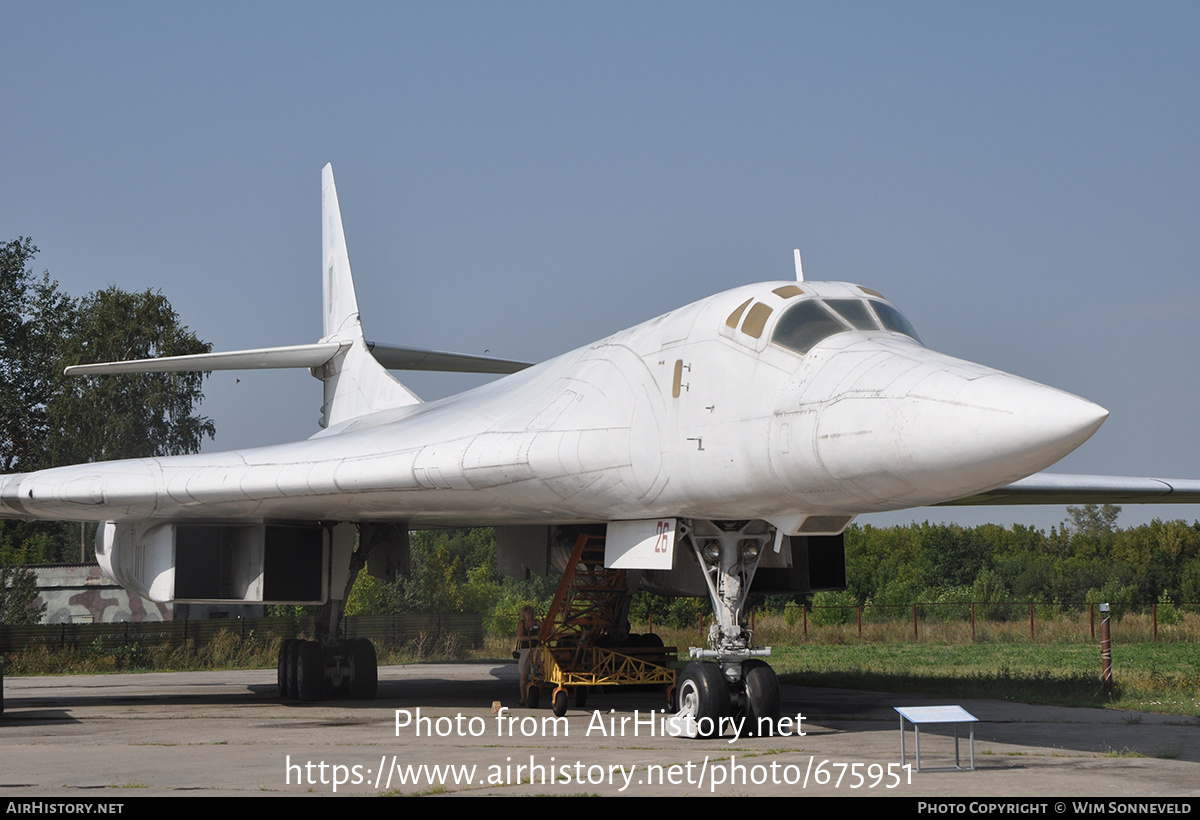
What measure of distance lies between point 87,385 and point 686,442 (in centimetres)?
3265

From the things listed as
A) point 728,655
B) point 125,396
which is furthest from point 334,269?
point 125,396

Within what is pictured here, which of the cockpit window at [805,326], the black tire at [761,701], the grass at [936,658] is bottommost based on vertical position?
the grass at [936,658]

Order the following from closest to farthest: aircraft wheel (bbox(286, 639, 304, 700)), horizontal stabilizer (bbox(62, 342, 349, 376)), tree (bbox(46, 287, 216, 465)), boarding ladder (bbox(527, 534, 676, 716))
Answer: boarding ladder (bbox(527, 534, 676, 716)) < aircraft wheel (bbox(286, 639, 304, 700)) < horizontal stabilizer (bbox(62, 342, 349, 376)) < tree (bbox(46, 287, 216, 465))

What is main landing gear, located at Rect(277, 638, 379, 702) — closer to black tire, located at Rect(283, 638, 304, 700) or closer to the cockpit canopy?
black tire, located at Rect(283, 638, 304, 700)

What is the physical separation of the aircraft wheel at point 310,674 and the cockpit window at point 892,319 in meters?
7.93

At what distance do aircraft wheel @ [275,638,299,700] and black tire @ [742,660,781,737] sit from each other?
6899 millimetres

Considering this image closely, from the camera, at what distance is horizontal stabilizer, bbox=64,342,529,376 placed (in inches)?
635

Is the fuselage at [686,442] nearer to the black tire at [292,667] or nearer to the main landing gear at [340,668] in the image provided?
the main landing gear at [340,668]

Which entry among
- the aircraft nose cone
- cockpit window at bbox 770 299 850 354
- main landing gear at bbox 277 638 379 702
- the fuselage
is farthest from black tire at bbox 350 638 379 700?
the aircraft nose cone

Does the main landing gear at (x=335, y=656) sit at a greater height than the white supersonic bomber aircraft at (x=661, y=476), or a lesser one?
lesser

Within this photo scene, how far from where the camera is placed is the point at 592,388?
9.31 m

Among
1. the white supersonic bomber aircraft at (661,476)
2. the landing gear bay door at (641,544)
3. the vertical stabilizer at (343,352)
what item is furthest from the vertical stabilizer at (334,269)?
the landing gear bay door at (641,544)

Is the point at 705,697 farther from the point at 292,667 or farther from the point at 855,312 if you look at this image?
the point at 292,667

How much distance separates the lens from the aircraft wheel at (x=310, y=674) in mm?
13133
